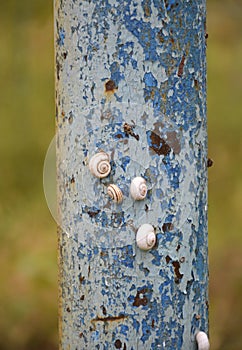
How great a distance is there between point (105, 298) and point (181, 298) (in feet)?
0.41

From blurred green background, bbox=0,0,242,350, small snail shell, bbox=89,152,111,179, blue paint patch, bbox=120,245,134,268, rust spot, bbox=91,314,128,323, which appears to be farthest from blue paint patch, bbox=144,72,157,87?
blurred green background, bbox=0,0,242,350

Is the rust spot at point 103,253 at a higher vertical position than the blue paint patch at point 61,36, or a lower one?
lower

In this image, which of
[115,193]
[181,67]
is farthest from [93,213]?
[181,67]

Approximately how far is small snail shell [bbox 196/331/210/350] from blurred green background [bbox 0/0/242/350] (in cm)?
218

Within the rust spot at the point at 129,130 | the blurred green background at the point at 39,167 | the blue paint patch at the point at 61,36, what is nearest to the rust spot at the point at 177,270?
the rust spot at the point at 129,130

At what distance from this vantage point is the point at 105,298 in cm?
96

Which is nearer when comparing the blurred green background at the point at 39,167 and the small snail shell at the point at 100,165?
the small snail shell at the point at 100,165

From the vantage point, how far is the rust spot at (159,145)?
95cm

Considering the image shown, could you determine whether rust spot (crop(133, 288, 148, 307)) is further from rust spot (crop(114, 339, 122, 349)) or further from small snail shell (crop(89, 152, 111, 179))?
small snail shell (crop(89, 152, 111, 179))

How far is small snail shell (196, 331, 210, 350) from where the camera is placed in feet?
3.28

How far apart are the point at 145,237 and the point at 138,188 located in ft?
0.26

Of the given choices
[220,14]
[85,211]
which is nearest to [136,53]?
[85,211]

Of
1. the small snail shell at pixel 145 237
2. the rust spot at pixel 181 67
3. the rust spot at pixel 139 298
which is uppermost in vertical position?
the rust spot at pixel 181 67

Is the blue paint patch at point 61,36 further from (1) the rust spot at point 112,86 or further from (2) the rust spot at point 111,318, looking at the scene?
(2) the rust spot at point 111,318
